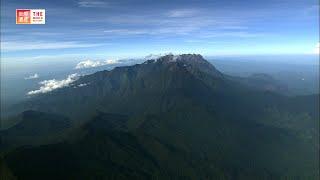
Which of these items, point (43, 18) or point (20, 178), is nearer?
point (43, 18)

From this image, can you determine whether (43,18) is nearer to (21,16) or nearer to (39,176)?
(21,16)

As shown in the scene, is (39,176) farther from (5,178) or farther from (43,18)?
Answer: (43,18)

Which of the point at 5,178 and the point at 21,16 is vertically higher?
the point at 21,16

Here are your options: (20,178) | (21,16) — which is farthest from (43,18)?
(20,178)

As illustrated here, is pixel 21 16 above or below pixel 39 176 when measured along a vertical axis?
above

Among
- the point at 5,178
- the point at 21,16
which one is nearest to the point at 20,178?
the point at 5,178

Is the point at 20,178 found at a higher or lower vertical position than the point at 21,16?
lower

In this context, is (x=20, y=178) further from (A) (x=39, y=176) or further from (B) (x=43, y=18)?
(B) (x=43, y=18)

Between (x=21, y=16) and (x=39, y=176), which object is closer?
(x=21, y=16)
